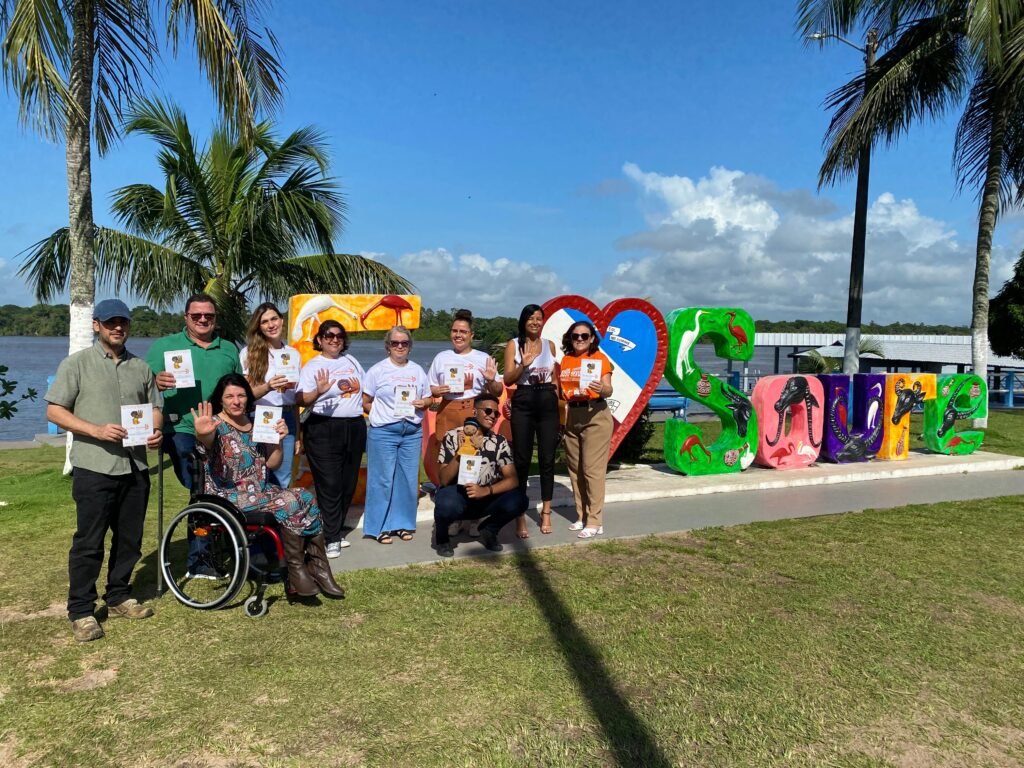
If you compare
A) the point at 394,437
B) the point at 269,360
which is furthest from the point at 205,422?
the point at 394,437

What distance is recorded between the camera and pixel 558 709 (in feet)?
11.0

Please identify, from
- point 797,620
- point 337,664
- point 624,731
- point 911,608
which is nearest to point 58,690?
point 337,664

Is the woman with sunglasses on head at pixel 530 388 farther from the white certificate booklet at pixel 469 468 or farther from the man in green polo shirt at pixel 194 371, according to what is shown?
the man in green polo shirt at pixel 194 371

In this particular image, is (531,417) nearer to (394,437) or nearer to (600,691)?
(394,437)

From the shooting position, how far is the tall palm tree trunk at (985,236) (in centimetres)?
1316

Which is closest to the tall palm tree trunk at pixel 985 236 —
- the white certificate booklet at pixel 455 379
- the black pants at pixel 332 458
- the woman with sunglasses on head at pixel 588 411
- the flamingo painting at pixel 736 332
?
the flamingo painting at pixel 736 332

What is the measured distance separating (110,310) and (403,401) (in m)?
2.22

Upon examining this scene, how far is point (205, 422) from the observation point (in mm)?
4465

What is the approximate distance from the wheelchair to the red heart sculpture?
4.35m

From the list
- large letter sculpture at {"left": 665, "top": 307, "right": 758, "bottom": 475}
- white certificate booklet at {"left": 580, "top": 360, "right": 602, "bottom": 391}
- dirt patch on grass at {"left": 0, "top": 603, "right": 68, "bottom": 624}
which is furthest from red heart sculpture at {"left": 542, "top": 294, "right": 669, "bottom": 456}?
dirt patch on grass at {"left": 0, "top": 603, "right": 68, "bottom": 624}

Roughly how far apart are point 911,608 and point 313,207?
10.2 m

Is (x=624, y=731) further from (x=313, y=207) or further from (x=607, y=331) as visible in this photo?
(x=313, y=207)

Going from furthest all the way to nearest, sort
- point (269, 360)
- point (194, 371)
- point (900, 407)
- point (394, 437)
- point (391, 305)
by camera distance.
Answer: point (900, 407) → point (391, 305) → point (394, 437) → point (269, 360) → point (194, 371)

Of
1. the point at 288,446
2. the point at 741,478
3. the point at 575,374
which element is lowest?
the point at 741,478
